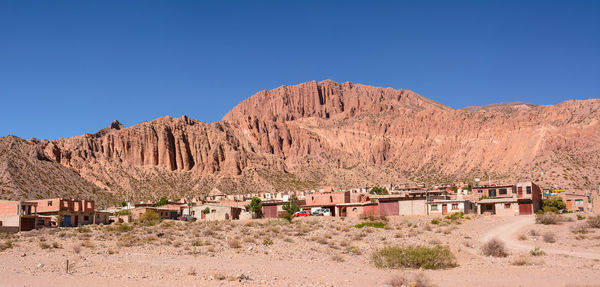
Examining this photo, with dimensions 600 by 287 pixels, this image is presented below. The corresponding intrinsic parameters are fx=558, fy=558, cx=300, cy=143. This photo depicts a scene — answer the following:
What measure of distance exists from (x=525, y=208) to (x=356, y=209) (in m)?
17.1

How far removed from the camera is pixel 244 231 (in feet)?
132

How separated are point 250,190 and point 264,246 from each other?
86.7 metres

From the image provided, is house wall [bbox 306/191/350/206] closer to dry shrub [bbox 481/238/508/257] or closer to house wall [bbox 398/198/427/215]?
house wall [bbox 398/198/427/215]

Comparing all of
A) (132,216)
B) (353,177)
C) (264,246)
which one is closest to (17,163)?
(132,216)

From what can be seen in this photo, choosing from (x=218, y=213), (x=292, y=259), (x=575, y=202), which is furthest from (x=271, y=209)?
(x=292, y=259)

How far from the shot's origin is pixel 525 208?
181 ft

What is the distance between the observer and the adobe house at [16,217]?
164ft

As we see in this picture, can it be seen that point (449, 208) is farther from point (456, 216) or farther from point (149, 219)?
point (149, 219)

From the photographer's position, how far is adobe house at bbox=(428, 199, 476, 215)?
53500 millimetres

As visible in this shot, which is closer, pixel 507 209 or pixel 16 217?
pixel 16 217

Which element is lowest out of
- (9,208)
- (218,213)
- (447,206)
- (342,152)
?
(218,213)

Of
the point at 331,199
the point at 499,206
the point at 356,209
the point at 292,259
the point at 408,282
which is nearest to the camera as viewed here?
the point at 408,282

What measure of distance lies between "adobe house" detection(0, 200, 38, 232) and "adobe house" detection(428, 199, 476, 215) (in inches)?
1493

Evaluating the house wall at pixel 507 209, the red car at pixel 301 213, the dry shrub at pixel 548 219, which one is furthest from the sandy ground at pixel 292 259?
the red car at pixel 301 213
